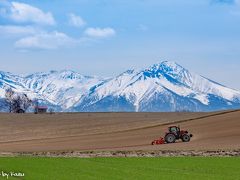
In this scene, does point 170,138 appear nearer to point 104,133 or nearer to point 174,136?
point 174,136

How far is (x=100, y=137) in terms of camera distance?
8550 cm

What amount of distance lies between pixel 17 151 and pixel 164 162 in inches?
912

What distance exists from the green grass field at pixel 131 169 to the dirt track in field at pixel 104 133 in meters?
13.3

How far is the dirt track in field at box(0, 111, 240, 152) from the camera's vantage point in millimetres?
68113

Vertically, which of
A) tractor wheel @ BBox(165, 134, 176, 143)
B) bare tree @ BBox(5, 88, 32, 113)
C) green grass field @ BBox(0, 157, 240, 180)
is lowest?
green grass field @ BBox(0, 157, 240, 180)

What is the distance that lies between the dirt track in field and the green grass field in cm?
1331

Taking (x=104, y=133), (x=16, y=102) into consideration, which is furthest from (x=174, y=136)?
(x=16, y=102)

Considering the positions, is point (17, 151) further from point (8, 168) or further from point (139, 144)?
point (8, 168)

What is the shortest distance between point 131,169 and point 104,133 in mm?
51474

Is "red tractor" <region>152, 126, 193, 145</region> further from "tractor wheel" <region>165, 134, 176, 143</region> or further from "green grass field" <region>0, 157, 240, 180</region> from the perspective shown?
"green grass field" <region>0, 157, 240, 180</region>

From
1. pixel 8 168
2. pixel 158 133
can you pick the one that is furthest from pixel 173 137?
pixel 8 168

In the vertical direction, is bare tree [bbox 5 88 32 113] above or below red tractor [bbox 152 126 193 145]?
above

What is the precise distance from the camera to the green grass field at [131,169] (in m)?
36.7

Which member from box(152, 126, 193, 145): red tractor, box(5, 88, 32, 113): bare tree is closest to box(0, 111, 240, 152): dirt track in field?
box(152, 126, 193, 145): red tractor
